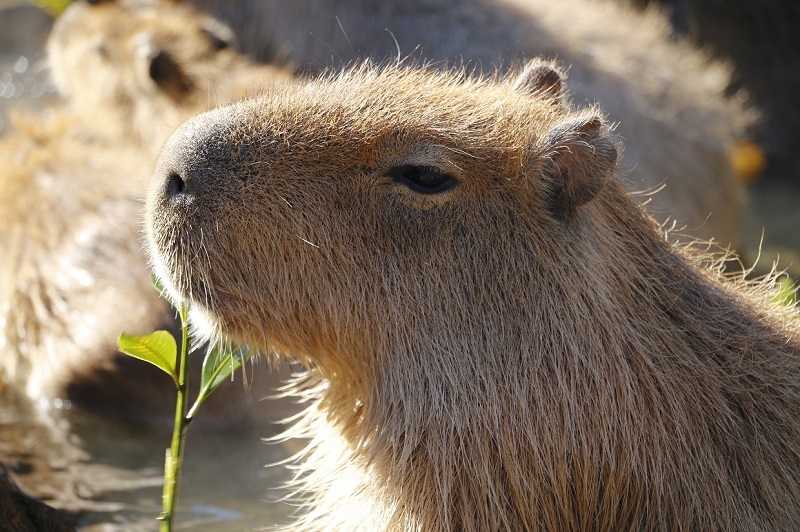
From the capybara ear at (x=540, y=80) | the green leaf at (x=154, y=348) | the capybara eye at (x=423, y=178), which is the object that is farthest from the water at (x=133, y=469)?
the capybara ear at (x=540, y=80)

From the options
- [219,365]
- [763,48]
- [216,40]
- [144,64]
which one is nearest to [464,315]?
[219,365]

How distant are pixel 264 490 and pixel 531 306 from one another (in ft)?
5.14

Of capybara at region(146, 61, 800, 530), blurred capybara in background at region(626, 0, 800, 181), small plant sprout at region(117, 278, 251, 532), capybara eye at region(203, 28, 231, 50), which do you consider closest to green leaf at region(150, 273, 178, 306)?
small plant sprout at region(117, 278, 251, 532)

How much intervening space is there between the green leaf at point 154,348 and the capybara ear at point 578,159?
3.03 ft

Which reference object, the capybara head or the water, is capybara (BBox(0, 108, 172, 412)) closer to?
the water

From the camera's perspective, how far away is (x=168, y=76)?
15.7 ft

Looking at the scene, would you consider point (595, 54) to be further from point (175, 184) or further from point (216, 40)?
point (175, 184)

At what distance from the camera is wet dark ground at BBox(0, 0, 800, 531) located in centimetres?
324

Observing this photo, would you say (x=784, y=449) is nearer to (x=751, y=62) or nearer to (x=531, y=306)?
(x=531, y=306)

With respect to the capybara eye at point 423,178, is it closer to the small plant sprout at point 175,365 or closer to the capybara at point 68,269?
the small plant sprout at point 175,365

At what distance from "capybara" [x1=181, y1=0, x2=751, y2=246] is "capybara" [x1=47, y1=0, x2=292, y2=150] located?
295mm

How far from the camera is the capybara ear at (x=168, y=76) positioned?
4.75 metres

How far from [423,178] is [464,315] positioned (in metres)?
0.30

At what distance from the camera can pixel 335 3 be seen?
5.53 m
